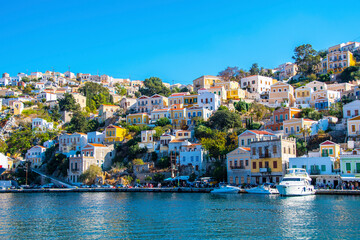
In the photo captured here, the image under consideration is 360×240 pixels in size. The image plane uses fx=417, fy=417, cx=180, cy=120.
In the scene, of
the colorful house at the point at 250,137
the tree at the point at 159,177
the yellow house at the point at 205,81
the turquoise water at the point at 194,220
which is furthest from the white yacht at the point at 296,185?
the yellow house at the point at 205,81

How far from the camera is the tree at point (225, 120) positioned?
65562mm

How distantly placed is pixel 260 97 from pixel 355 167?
131ft

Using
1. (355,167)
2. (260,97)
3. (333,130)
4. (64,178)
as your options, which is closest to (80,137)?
(64,178)

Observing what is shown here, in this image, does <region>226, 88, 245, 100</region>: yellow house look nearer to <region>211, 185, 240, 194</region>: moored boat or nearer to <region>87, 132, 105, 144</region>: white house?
<region>87, 132, 105, 144</region>: white house

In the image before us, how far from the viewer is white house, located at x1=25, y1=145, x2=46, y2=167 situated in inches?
3007

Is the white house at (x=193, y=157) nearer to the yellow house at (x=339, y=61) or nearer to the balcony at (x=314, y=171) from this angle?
the balcony at (x=314, y=171)

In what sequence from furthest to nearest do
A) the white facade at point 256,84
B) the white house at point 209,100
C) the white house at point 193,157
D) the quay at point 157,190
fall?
the white facade at point 256,84 → the white house at point 209,100 → the white house at point 193,157 → the quay at point 157,190

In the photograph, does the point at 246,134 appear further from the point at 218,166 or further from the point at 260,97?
the point at 260,97

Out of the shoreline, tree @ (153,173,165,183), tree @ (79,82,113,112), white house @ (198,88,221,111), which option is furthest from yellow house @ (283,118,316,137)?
tree @ (79,82,113,112)

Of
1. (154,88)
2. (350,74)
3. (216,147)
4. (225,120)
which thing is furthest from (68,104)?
(350,74)

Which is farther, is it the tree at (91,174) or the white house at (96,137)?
the white house at (96,137)

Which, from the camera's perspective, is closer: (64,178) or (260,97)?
(64,178)

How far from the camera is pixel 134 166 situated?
61.2 metres

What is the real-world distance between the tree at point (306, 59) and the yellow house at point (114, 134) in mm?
45730
